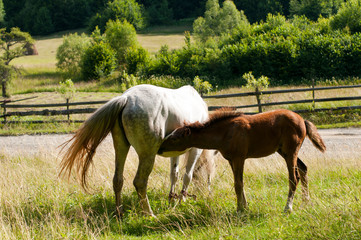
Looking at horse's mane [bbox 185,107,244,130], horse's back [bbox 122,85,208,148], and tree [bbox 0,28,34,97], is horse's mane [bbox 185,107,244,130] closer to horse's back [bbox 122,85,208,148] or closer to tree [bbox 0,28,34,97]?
horse's back [bbox 122,85,208,148]

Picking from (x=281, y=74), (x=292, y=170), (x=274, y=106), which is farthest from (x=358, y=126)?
(x=281, y=74)

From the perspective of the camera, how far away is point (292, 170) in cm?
453

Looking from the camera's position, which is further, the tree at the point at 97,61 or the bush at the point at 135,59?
the tree at the point at 97,61

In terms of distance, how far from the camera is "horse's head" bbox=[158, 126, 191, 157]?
4297 millimetres

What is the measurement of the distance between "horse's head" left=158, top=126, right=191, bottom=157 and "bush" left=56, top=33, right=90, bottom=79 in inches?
1463

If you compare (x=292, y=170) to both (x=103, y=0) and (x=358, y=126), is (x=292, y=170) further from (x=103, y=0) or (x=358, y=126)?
(x=103, y=0)

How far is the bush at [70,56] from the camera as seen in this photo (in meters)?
39.8

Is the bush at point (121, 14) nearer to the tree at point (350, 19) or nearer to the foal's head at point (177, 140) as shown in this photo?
the tree at point (350, 19)

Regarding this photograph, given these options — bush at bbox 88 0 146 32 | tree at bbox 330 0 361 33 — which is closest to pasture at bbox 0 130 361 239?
tree at bbox 330 0 361 33

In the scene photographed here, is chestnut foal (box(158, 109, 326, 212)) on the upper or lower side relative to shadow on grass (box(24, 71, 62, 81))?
upper

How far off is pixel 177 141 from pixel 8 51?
31166 mm

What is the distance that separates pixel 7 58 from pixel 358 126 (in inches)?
1104

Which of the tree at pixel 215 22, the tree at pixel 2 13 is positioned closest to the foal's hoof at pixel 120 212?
the tree at pixel 215 22

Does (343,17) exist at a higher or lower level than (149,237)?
higher
